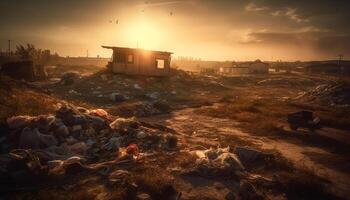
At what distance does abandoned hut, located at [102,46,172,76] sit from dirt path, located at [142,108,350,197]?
46.9 feet

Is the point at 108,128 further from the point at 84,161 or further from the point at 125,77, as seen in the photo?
the point at 125,77

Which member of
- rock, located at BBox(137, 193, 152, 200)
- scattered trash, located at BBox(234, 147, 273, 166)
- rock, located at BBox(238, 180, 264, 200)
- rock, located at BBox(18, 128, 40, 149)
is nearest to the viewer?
rock, located at BBox(137, 193, 152, 200)

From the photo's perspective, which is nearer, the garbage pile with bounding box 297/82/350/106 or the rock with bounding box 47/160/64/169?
the rock with bounding box 47/160/64/169

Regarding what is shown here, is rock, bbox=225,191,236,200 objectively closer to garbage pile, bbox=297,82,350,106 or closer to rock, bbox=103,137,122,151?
rock, bbox=103,137,122,151

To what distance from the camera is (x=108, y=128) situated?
939 cm

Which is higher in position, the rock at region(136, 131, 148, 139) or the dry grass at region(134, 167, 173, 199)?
the rock at region(136, 131, 148, 139)

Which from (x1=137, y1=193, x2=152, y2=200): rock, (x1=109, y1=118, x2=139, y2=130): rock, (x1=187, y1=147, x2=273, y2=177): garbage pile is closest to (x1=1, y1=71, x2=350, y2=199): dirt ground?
(x1=187, y1=147, x2=273, y2=177): garbage pile

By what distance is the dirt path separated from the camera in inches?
284

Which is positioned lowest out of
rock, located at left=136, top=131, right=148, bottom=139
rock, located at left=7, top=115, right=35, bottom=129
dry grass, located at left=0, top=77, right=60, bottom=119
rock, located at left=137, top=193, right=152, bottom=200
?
rock, located at left=137, top=193, right=152, bottom=200

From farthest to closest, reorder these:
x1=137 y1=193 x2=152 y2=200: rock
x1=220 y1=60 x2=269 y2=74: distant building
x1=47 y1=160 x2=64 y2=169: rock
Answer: x1=220 y1=60 x2=269 y2=74: distant building
x1=47 y1=160 x2=64 y2=169: rock
x1=137 y1=193 x2=152 y2=200: rock

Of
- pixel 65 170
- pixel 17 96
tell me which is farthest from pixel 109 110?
pixel 65 170

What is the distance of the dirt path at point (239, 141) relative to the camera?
722 cm

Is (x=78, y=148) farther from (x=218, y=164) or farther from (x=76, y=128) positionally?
(x=218, y=164)

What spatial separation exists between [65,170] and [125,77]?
2072cm
